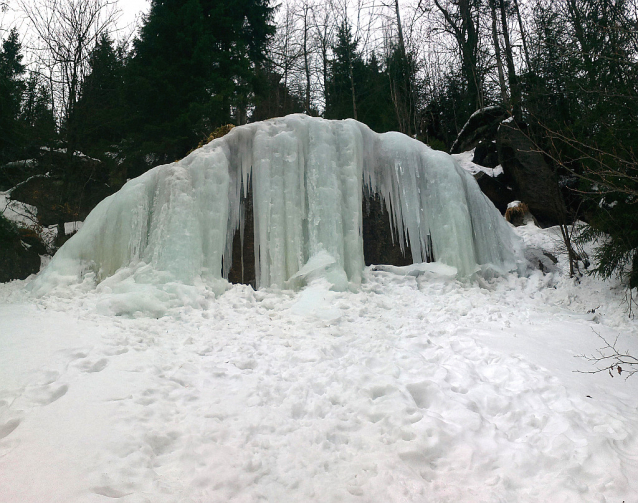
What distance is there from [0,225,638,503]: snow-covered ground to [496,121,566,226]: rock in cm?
431

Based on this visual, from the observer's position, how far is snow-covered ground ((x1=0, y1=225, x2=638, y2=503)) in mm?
1928

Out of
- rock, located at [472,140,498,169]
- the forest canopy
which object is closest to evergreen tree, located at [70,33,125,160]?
the forest canopy

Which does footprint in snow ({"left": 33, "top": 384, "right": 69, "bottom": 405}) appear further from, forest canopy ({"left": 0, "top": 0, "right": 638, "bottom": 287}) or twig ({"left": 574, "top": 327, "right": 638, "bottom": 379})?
forest canopy ({"left": 0, "top": 0, "right": 638, "bottom": 287})

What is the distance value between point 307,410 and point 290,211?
A: 3.76 m

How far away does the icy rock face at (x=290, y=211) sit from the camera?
5.62 meters

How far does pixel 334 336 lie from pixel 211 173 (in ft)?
11.3

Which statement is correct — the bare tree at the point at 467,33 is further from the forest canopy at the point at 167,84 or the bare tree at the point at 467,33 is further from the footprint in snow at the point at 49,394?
the footprint in snow at the point at 49,394

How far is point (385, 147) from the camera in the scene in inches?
271

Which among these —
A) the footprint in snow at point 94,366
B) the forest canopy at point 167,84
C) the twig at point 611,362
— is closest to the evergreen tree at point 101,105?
the forest canopy at point 167,84

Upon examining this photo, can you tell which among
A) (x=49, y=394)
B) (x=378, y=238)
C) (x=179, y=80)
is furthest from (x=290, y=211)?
(x=179, y=80)

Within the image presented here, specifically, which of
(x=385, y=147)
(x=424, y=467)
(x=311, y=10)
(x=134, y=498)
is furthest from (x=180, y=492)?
(x=311, y=10)

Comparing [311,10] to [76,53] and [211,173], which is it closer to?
[76,53]

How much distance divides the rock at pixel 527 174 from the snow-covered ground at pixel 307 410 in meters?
4.31

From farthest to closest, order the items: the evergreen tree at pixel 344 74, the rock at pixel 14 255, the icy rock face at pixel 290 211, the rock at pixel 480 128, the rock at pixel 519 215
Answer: the evergreen tree at pixel 344 74, the rock at pixel 480 128, the rock at pixel 519 215, the rock at pixel 14 255, the icy rock face at pixel 290 211
